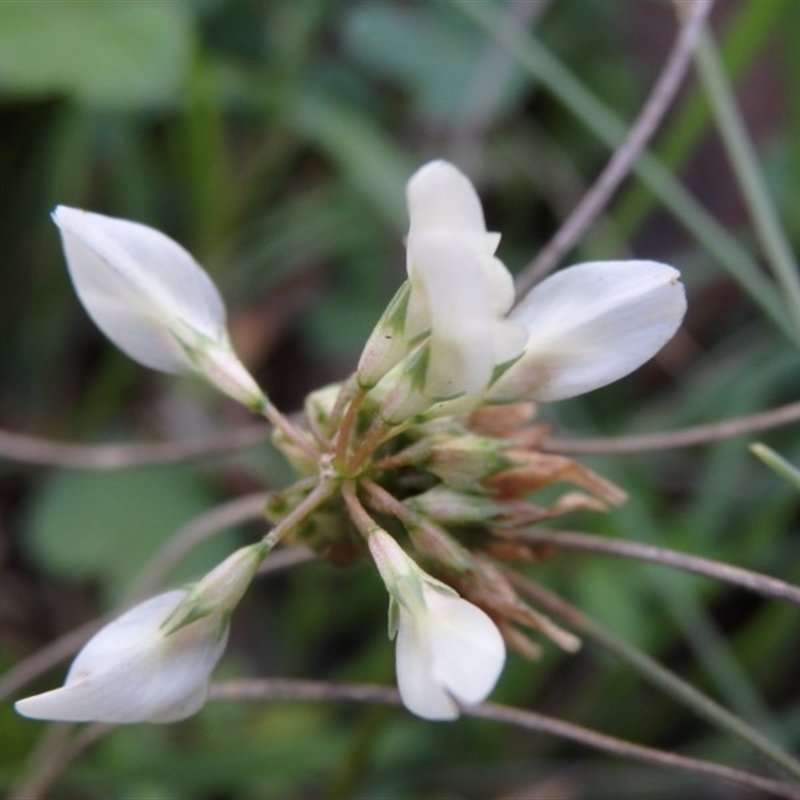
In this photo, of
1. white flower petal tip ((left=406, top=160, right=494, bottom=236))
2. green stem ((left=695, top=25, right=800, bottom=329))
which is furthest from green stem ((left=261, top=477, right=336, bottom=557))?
green stem ((left=695, top=25, right=800, bottom=329))

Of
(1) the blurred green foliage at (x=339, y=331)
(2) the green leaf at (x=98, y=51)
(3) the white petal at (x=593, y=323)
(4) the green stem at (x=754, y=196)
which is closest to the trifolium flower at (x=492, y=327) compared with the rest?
(3) the white petal at (x=593, y=323)

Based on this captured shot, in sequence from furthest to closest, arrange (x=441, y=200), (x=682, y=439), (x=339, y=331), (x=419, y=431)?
(x=339, y=331), (x=682, y=439), (x=419, y=431), (x=441, y=200)

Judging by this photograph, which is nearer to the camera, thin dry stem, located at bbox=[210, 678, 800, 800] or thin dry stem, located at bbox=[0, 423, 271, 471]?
thin dry stem, located at bbox=[210, 678, 800, 800]

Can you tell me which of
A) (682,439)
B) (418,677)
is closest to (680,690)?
(682,439)

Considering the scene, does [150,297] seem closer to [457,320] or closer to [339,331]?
[457,320]

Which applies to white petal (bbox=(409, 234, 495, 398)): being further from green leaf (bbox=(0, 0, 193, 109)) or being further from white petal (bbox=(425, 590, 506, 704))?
green leaf (bbox=(0, 0, 193, 109))

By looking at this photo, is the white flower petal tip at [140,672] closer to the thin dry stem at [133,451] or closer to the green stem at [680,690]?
the green stem at [680,690]
